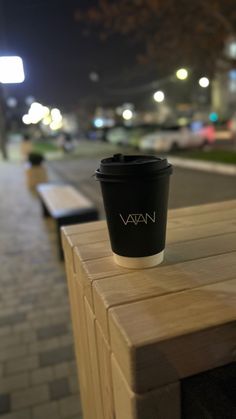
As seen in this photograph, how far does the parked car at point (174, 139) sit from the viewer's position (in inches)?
649

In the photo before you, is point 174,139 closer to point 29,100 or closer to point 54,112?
point 29,100

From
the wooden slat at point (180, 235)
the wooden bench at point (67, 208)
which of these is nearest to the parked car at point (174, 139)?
the wooden bench at point (67, 208)

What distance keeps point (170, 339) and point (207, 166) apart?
11.1 meters

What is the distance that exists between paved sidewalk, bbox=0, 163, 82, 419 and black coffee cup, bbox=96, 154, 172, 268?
1.50 metres

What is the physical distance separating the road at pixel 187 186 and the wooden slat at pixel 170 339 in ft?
15.2

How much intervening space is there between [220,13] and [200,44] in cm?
102

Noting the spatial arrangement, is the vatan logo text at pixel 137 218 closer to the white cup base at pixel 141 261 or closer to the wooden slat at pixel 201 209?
the white cup base at pixel 141 261

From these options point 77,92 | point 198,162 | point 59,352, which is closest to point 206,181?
point 198,162

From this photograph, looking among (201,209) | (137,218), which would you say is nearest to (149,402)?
(137,218)

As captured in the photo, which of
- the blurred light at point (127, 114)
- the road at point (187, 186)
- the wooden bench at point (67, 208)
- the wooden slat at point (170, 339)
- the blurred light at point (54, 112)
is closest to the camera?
the wooden slat at point (170, 339)

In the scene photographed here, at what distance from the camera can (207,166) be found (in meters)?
11.6

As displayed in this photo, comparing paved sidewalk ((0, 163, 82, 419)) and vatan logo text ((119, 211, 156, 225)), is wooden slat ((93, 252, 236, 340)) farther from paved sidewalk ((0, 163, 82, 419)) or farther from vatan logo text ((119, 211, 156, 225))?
paved sidewalk ((0, 163, 82, 419))

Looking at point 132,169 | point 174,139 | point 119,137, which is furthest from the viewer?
point 119,137

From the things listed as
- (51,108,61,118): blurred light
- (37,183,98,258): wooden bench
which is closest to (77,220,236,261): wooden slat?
(37,183,98,258): wooden bench
